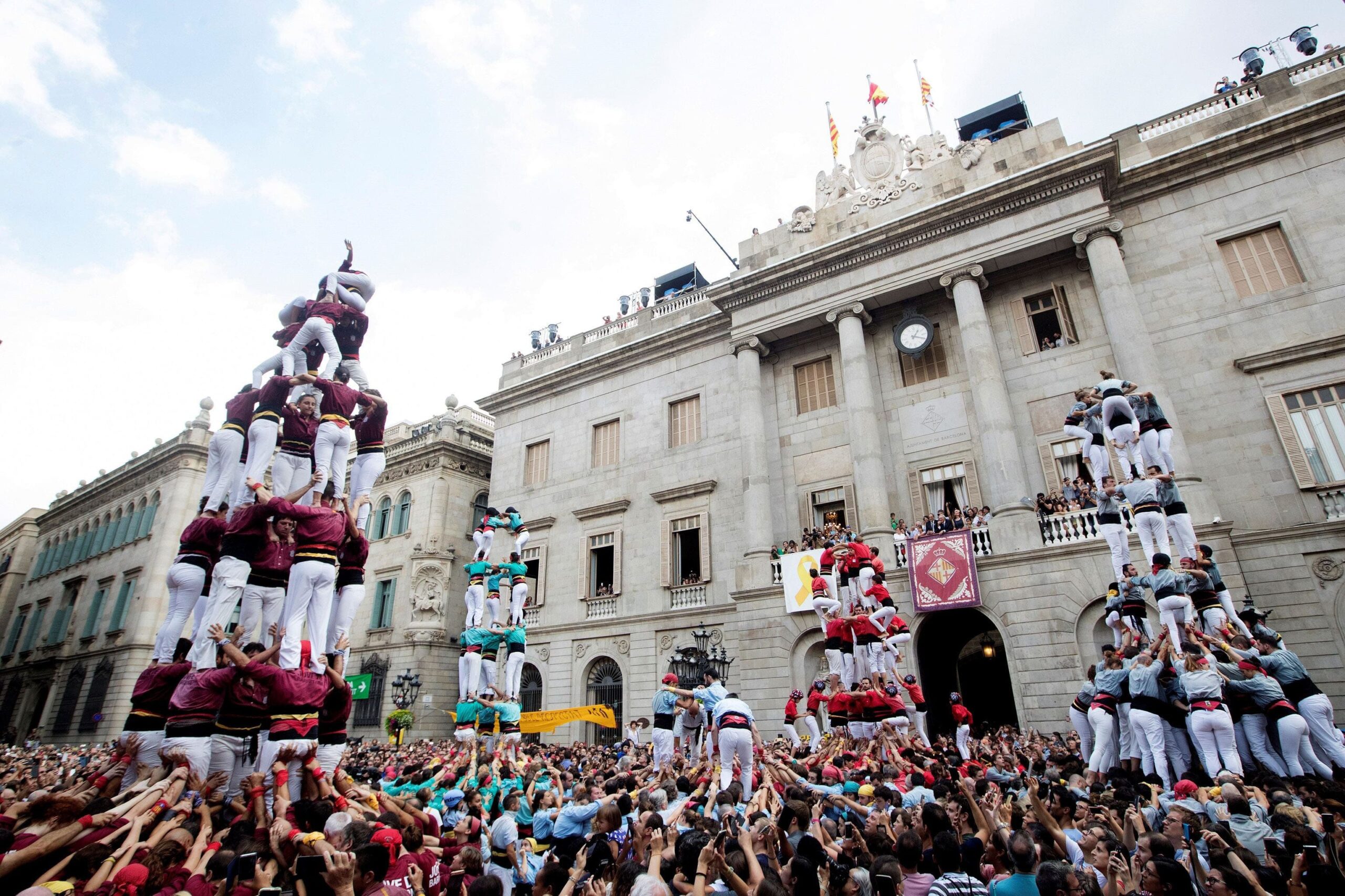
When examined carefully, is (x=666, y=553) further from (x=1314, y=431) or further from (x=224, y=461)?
(x=1314, y=431)

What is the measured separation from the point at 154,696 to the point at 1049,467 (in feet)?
69.2

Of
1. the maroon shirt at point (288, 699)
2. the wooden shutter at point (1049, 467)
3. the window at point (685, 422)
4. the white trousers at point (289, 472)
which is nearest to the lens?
the maroon shirt at point (288, 699)

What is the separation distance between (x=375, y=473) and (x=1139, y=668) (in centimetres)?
1135

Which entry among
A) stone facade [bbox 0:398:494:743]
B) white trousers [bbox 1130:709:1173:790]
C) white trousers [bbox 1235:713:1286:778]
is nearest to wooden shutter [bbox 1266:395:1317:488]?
white trousers [bbox 1235:713:1286:778]

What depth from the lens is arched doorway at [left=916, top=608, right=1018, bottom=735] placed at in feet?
70.7

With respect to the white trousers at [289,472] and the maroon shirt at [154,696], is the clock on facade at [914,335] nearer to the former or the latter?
the white trousers at [289,472]

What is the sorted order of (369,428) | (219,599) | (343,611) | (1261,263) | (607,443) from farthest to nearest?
(607,443) < (1261,263) < (369,428) < (343,611) < (219,599)

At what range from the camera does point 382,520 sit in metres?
35.4

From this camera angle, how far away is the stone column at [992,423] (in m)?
18.7

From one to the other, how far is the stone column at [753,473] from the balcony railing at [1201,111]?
13607 millimetres

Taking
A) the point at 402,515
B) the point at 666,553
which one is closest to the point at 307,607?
the point at 666,553

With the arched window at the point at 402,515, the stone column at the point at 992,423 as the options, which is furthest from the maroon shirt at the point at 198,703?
the arched window at the point at 402,515

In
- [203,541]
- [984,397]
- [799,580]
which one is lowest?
[203,541]

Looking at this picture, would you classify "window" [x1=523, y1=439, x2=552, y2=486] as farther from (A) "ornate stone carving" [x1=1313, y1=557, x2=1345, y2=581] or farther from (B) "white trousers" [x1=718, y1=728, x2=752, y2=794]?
(A) "ornate stone carving" [x1=1313, y1=557, x2=1345, y2=581]
